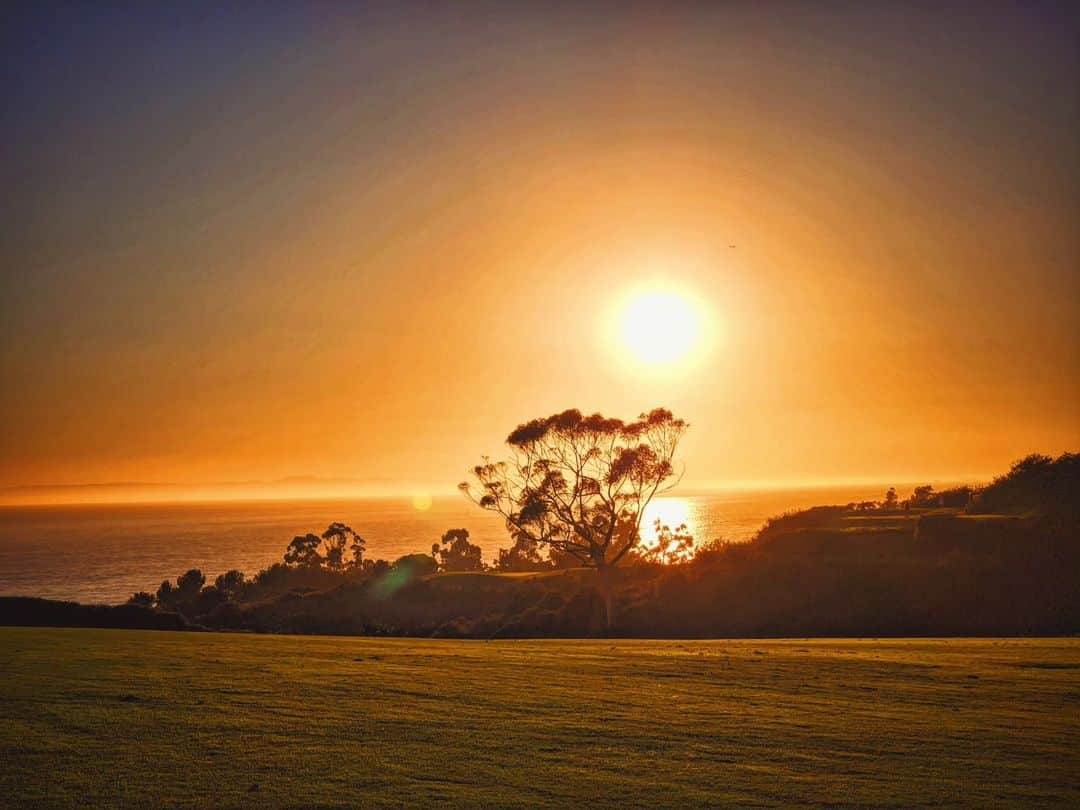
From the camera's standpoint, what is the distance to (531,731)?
546 inches

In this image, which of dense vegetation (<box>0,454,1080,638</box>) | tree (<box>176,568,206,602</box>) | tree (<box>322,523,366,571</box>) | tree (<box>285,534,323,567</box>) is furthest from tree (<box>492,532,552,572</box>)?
dense vegetation (<box>0,454,1080,638</box>)

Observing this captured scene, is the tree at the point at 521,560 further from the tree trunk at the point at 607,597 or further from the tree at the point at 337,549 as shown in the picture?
the tree trunk at the point at 607,597

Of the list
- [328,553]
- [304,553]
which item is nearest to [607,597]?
[304,553]

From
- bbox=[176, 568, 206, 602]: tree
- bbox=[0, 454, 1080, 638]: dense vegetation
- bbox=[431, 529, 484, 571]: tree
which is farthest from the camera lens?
bbox=[431, 529, 484, 571]: tree

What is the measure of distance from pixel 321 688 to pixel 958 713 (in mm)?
13303

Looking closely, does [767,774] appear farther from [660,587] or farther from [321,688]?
[660,587]

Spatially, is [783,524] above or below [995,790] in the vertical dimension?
above

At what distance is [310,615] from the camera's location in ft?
257

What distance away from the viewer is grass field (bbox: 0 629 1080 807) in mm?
10984

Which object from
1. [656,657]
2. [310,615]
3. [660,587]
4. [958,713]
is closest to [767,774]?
[958,713]

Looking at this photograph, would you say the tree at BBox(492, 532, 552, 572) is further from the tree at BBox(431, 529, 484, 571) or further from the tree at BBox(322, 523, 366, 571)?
the tree at BBox(322, 523, 366, 571)

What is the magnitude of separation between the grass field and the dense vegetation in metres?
27.6

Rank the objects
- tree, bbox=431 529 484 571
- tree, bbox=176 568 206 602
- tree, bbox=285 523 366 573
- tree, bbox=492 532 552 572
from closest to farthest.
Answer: tree, bbox=176 568 206 602
tree, bbox=492 532 552 572
tree, bbox=285 523 366 573
tree, bbox=431 529 484 571

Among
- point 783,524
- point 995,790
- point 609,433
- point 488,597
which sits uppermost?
point 609,433
